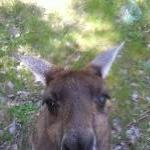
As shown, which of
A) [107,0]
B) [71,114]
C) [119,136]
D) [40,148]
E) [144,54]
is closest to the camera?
[71,114]

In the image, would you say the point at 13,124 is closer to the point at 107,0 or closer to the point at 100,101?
Result: the point at 100,101

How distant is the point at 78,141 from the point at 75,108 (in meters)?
0.43

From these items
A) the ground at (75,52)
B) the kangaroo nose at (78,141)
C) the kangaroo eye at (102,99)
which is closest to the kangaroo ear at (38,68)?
the kangaroo eye at (102,99)

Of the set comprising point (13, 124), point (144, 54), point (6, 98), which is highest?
point (144, 54)

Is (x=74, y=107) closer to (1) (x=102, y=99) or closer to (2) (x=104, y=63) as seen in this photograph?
(1) (x=102, y=99)

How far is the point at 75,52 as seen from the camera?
926cm

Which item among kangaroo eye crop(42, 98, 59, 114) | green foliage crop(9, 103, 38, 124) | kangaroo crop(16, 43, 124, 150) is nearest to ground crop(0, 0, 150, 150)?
green foliage crop(9, 103, 38, 124)

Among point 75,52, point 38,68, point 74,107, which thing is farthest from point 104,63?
point 75,52

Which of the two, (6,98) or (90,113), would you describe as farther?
(6,98)

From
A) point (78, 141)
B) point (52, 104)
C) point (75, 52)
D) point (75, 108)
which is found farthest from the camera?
point (75, 52)

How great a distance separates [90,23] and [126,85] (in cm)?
152

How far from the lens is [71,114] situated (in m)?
5.83

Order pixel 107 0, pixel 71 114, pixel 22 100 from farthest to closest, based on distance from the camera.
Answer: pixel 107 0 < pixel 22 100 < pixel 71 114

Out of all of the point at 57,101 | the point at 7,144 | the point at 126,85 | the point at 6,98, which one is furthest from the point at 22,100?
the point at 57,101
